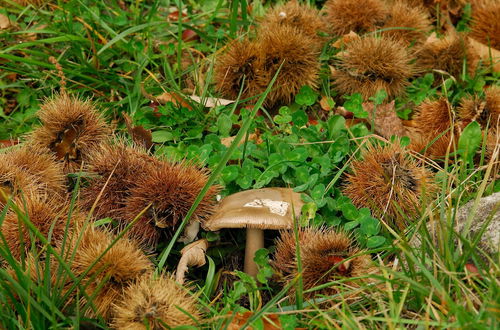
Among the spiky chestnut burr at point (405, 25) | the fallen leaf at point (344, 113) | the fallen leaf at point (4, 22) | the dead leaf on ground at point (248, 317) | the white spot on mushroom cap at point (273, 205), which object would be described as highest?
the spiky chestnut burr at point (405, 25)

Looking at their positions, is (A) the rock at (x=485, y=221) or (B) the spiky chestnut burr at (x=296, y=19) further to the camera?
(B) the spiky chestnut burr at (x=296, y=19)

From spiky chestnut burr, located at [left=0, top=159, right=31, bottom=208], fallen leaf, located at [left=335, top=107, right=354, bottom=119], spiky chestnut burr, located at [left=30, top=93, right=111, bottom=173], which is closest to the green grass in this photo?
fallen leaf, located at [left=335, top=107, right=354, bottom=119]

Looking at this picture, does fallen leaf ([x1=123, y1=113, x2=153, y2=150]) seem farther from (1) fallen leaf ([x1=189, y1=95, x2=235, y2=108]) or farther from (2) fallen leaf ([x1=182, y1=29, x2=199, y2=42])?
(2) fallen leaf ([x1=182, y1=29, x2=199, y2=42])

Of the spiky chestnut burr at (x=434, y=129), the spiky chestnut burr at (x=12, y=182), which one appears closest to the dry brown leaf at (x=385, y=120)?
the spiky chestnut burr at (x=434, y=129)

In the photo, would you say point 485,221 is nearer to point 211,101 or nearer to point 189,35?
point 211,101

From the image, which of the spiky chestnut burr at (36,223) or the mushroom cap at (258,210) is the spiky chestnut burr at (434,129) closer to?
the mushroom cap at (258,210)

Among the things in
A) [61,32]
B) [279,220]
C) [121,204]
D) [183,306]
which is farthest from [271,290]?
[61,32]

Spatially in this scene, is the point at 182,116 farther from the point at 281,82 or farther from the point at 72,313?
the point at 72,313
